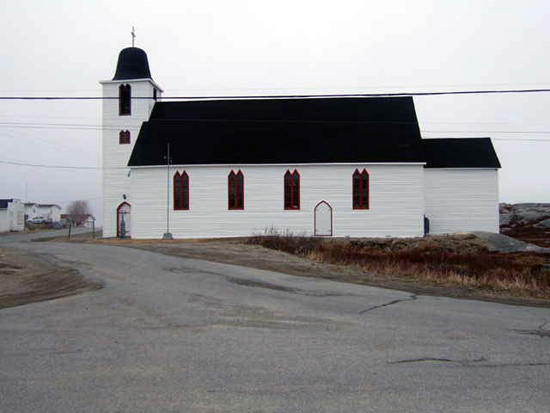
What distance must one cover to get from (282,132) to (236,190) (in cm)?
566

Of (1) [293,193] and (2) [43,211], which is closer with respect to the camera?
(1) [293,193]

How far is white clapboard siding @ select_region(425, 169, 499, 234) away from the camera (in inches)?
1580

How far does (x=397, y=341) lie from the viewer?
8.59 meters

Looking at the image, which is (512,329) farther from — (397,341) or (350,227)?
(350,227)

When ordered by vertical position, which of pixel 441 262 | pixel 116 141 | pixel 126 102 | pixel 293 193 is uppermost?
pixel 126 102

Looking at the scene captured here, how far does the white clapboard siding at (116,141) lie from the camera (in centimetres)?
4053

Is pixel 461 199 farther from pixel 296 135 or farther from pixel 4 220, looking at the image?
pixel 4 220

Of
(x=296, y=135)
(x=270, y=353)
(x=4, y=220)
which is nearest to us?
(x=270, y=353)

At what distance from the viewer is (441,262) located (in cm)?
2428

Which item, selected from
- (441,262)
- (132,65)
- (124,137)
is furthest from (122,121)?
(441,262)

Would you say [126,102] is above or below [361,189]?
above

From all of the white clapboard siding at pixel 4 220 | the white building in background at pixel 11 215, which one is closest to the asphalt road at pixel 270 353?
the white clapboard siding at pixel 4 220

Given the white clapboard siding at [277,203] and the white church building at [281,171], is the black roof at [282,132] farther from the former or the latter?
the white clapboard siding at [277,203]

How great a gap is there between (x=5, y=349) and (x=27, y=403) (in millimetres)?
2752
